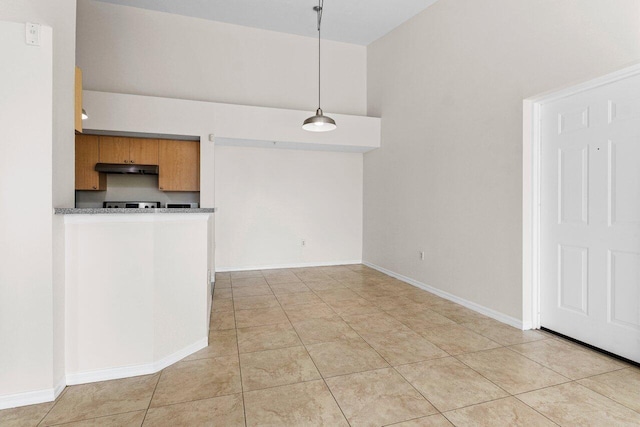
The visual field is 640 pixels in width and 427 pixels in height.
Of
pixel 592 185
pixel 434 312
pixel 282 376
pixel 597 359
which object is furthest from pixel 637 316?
pixel 282 376

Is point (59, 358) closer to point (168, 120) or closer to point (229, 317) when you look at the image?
point (229, 317)

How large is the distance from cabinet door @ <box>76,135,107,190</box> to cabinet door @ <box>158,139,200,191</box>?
0.86m

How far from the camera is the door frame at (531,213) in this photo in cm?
321

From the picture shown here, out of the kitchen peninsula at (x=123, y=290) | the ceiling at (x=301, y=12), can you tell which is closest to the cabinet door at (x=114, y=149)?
the ceiling at (x=301, y=12)

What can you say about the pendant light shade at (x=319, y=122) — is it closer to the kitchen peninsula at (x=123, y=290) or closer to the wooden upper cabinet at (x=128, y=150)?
the kitchen peninsula at (x=123, y=290)

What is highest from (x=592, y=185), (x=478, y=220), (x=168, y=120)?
(x=168, y=120)

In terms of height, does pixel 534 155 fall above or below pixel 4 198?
above

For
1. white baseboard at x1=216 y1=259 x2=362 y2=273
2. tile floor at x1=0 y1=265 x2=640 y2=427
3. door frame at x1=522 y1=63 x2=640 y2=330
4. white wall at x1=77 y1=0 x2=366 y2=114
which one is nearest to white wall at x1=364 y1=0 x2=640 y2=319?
door frame at x1=522 y1=63 x2=640 y2=330

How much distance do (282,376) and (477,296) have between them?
8.18ft

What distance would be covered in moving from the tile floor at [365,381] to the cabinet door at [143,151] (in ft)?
9.29

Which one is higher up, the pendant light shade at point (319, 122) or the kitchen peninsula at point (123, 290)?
the pendant light shade at point (319, 122)

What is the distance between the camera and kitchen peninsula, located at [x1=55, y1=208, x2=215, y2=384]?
7.24 feet

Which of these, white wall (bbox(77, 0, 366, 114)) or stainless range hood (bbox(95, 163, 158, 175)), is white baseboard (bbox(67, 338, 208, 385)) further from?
white wall (bbox(77, 0, 366, 114))

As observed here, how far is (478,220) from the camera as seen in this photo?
3762mm
